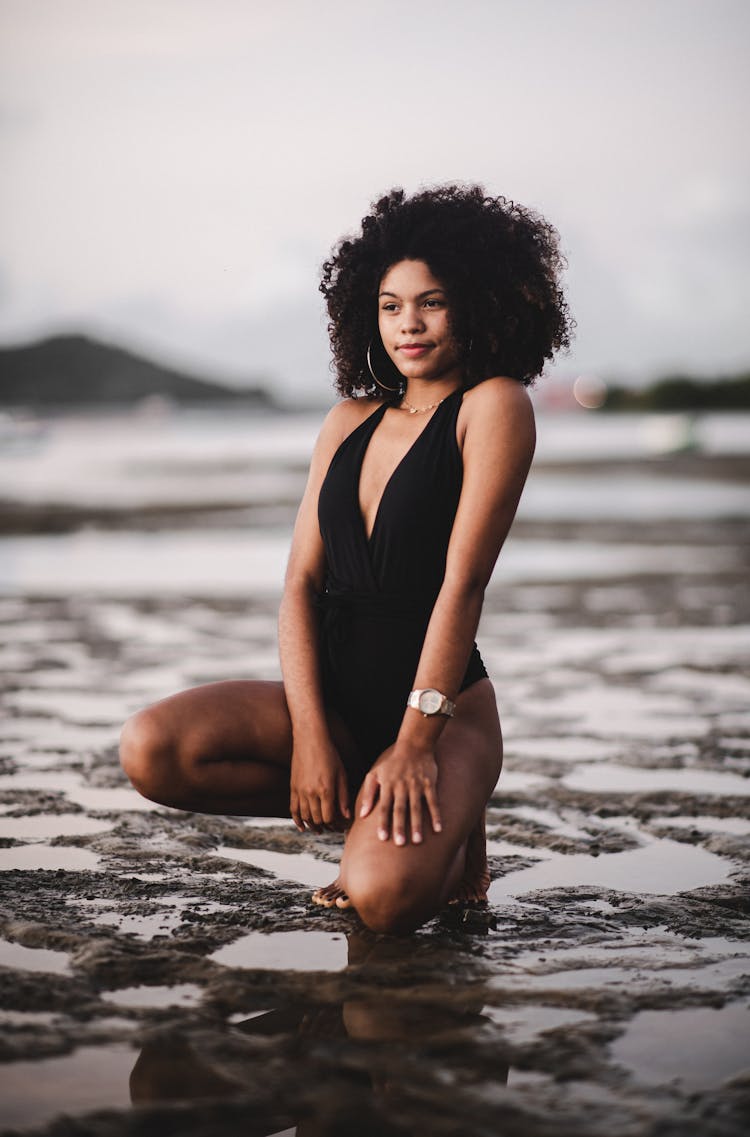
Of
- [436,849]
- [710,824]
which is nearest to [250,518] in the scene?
[710,824]

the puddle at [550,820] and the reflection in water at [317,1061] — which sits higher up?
the puddle at [550,820]

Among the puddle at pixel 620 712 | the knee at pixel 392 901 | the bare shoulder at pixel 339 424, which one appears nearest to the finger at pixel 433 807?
the knee at pixel 392 901

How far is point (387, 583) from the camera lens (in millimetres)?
3248

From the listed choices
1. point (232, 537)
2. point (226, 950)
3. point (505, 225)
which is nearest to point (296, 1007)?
point (226, 950)

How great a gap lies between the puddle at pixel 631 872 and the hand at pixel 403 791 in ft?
1.75

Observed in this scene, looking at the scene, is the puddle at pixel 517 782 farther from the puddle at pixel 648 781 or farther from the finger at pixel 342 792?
the finger at pixel 342 792

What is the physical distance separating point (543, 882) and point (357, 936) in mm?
659

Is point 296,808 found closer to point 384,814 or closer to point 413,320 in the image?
point 384,814

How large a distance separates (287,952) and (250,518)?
13956 mm

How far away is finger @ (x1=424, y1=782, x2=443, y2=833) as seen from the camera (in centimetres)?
294

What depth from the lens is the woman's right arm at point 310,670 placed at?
313 centimetres

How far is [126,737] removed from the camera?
324 cm

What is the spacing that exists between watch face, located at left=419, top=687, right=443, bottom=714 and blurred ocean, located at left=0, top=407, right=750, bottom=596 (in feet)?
22.3

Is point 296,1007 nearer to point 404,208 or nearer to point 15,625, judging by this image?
point 404,208
